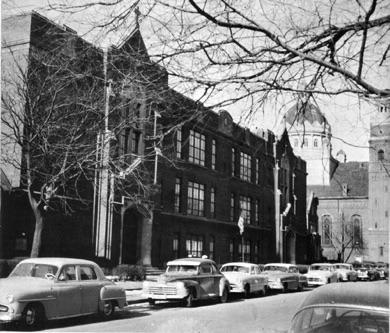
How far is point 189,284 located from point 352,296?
30.4ft

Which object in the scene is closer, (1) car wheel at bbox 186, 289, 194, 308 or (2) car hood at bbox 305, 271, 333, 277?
(1) car wheel at bbox 186, 289, 194, 308

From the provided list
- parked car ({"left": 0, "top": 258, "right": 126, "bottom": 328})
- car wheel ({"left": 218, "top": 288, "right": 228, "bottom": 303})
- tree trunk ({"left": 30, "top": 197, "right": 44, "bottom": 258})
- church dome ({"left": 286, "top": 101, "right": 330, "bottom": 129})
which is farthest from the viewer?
car wheel ({"left": 218, "top": 288, "right": 228, "bottom": 303})

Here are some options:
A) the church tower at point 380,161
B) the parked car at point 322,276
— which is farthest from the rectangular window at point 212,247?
the church tower at point 380,161

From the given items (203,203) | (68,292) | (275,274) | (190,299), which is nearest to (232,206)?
(203,203)

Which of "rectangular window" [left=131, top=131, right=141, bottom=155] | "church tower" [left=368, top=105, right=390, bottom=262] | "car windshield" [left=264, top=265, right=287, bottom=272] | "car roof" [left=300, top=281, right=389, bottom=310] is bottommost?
"car windshield" [left=264, top=265, right=287, bottom=272]

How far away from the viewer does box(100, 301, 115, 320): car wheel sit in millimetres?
10694

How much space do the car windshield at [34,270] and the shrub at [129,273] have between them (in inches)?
355

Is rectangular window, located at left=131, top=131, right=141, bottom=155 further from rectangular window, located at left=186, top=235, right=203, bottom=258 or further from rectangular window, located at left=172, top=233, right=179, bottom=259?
rectangular window, located at left=186, top=235, right=203, bottom=258

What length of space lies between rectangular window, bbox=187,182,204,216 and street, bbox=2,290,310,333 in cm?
1132

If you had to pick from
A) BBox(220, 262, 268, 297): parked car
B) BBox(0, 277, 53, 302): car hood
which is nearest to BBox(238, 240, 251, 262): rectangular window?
BBox(220, 262, 268, 297): parked car

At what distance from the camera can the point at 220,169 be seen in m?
28.0

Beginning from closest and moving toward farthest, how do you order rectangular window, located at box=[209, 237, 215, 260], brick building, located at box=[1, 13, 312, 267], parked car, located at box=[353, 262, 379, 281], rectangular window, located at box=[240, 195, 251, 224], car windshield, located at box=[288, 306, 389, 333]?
car windshield, located at box=[288, 306, 389, 333] < parked car, located at box=[353, 262, 379, 281] < brick building, located at box=[1, 13, 312, 267] < rectangular window, located at box=[209, 237, 215, 260] < rectangular window, located at box=[240, 195, 251, 224]

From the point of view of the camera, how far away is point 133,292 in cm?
1625

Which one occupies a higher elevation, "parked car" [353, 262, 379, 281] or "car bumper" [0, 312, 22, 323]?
"parked car" [353, 262, 379, 281]
